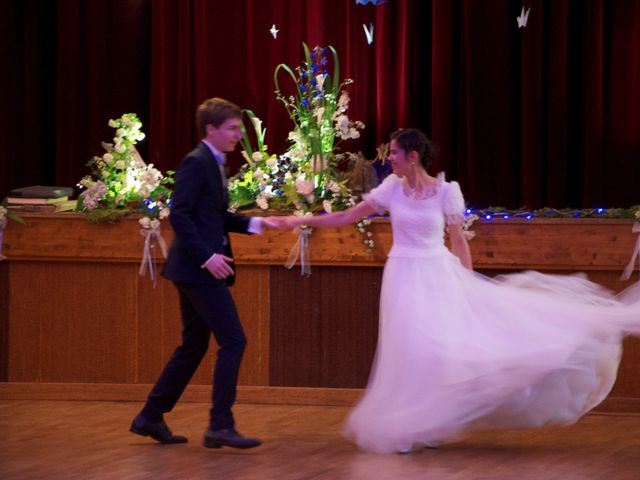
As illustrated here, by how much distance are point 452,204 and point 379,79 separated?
118 inches

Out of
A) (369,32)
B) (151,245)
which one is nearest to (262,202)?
(151,245)

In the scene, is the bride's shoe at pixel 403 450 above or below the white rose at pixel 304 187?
below

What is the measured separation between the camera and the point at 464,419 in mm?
5320

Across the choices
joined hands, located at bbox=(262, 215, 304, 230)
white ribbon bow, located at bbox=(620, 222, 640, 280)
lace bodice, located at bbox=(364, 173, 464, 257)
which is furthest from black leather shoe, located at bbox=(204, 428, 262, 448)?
white ribbon bow, located at bbox=(620, 222, 640, 280)

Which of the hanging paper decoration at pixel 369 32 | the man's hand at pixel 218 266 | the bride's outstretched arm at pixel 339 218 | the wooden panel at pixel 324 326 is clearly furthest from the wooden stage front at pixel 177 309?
the hanging paper decoration at pixel 369 32

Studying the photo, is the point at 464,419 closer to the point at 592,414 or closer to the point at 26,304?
the point at 592,414

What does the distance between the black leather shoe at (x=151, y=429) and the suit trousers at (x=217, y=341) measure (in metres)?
0.11

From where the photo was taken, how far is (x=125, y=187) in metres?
6.91

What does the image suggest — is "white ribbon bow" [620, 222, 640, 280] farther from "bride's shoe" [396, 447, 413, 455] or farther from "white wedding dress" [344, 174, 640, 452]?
"bride's shoe" [396, 447, 413, 455]

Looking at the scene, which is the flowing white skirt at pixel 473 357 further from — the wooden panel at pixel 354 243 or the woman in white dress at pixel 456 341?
the wooden panel at pixel 354 243

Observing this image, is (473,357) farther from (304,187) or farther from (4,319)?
(4,319)

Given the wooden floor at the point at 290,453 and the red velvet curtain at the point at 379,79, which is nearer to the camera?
the wooden floor at the point at 290,453

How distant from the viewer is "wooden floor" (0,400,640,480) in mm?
5062

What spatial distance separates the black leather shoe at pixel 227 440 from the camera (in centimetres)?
539
